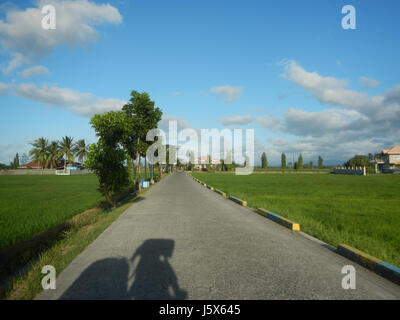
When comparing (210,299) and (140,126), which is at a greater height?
(140,126)

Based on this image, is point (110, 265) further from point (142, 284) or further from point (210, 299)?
point (210, 299)

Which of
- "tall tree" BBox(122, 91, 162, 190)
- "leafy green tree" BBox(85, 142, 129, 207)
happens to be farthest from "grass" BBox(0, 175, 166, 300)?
"tall tree" BBox(122, 91, 162, 190)

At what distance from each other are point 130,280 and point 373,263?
14.8 feet

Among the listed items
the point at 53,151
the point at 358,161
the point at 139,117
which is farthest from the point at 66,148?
the point at 358,161

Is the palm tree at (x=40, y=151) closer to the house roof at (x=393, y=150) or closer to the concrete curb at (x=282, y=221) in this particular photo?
the concrete curb at (x=282, y=221)

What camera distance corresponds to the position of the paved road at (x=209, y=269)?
A: 11.7ft

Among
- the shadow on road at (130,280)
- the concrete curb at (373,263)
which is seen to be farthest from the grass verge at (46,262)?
the concrete curb at (373,263)

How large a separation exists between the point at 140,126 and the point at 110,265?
20.8 m

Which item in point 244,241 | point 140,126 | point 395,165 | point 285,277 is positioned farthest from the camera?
point 395,165

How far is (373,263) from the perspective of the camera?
15.0ft

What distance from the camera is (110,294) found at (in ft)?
11.5
